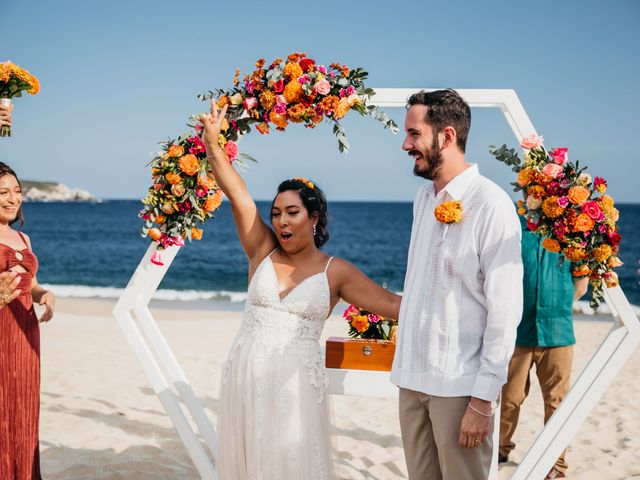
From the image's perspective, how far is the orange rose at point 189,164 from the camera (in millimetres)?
3988

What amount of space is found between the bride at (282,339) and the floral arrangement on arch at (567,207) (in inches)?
36.4

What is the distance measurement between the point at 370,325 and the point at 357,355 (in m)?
0.28

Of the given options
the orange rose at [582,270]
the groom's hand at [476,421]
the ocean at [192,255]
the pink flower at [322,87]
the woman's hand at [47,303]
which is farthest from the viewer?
the ocean at [192,255]

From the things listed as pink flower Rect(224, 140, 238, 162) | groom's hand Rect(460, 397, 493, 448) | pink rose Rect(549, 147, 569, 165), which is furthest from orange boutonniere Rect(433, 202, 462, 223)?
pink flower Rect(224, 140, 238, 162)

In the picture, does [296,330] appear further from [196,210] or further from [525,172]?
[525,172]

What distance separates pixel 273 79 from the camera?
4.03 metres

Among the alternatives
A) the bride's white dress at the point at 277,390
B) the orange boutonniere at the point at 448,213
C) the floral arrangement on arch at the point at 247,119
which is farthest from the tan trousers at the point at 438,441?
the floral arrangement on arch at the point at 247,119

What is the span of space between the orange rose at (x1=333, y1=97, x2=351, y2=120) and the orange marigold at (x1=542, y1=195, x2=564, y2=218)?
1245mm

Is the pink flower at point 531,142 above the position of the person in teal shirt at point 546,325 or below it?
above

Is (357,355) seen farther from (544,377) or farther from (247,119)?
(544,377)

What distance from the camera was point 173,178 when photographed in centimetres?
402

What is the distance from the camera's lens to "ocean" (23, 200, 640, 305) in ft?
85.3

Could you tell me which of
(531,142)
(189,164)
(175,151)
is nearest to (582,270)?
(531,142)

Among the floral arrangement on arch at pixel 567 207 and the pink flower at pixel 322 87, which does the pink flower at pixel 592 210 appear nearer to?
the floral arrangement on arch at pixel 567 207
